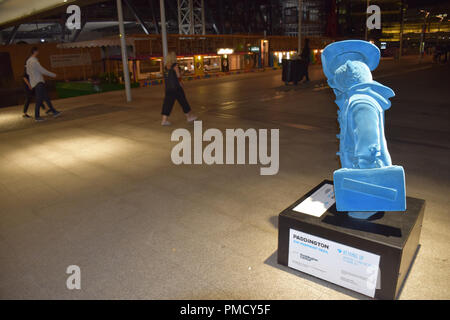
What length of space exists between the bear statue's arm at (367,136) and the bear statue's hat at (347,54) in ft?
1.80

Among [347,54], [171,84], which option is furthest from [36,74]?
[347,54]

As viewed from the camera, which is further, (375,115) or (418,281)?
(418,281)

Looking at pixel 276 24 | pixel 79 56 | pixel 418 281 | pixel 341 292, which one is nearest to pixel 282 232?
pixel 341 292

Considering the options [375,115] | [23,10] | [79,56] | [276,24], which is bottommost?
[375,115]

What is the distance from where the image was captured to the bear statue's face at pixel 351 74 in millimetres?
2504

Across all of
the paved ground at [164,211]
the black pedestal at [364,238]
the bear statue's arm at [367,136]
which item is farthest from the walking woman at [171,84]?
the bear statue's arm at [367,136]

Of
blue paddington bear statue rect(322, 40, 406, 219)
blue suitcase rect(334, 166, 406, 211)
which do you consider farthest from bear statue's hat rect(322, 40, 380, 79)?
blue suitcase rect(334, 166, 406, 211)

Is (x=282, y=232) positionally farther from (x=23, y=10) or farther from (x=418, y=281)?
(x=23, y=10)

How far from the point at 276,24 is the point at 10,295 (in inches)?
2176

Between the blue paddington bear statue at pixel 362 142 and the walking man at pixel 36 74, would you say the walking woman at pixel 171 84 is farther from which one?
the blue paddington bear statue at pixel 362 142

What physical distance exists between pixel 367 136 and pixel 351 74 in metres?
0.56

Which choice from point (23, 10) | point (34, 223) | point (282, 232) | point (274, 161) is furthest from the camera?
point (274, 161)

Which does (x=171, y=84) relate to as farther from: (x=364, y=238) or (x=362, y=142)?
(x=364, y=238)

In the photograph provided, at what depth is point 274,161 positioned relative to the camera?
583cm
